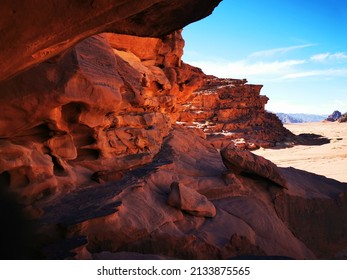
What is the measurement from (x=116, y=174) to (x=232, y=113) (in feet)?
74.4

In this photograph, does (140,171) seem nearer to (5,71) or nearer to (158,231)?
(158,231)

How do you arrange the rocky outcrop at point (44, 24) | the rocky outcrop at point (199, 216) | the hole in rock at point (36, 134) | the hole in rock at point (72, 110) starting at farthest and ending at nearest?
1. the hole in rock at point (72, 110)
2. the hole in rock at point (36, 134)
3. the rocky outcrop at point (199, 216)
4. the rocky outcrop at point (44, 24)

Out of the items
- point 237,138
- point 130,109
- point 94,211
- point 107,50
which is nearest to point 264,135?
point 237,138

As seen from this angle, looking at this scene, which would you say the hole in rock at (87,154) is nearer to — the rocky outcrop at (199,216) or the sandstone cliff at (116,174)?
the sandstone cliff at (116,174)

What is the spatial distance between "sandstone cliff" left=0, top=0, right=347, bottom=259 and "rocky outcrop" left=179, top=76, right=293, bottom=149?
1740 cm

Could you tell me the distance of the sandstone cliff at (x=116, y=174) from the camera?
3484 mm

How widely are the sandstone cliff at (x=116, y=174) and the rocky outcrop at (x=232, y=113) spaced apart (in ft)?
57.1

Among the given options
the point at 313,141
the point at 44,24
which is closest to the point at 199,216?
the point at 44,24

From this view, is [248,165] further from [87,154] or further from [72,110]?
[72,110]

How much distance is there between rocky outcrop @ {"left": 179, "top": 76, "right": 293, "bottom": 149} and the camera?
26109 millimetres

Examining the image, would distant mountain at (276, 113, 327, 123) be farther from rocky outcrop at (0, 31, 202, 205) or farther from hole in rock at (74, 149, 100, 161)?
hole in rock at (74, 149, 100, 161)

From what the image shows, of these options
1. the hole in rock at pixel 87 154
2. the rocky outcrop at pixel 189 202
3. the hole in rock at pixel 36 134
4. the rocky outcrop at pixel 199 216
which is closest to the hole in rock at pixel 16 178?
the rocky outcrop at pixel 199 216

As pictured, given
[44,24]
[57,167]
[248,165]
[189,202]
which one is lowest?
[189,202]

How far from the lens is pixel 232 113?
27219mm
